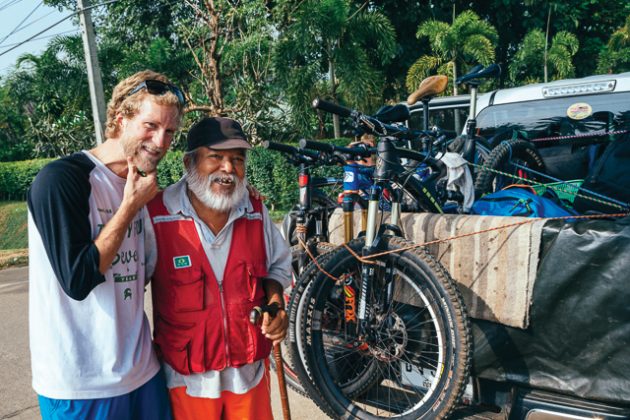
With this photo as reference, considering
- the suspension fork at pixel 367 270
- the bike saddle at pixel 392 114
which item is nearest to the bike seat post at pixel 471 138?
the bike saddle at pixel 392 114

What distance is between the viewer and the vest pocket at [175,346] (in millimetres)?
2121

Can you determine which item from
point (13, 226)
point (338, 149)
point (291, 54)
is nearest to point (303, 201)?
point (338, 149)

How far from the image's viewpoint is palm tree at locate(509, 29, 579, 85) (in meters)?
19.3

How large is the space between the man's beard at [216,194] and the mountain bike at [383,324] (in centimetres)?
78

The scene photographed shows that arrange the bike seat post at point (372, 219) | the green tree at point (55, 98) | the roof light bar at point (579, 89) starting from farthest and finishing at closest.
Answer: the green tree at point (55, 98)
the roof light bar at point (579, 89)
the bike seat post at point (372, 219)

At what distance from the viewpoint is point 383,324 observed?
280cm

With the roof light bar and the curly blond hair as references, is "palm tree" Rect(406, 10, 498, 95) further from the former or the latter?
the curly blond hair

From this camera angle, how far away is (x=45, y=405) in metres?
1.91

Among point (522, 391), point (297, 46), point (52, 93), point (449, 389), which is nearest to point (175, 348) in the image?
point (449, 389)

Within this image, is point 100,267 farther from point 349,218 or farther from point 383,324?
point 349,218

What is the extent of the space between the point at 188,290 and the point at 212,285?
0.10m

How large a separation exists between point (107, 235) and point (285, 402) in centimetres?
113

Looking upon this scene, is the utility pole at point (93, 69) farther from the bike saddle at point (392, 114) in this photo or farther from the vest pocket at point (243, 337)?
the vest pocket at point (243, 337)

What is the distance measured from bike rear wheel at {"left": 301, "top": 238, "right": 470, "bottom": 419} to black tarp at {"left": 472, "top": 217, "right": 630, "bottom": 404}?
0.31 meters
